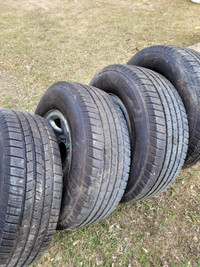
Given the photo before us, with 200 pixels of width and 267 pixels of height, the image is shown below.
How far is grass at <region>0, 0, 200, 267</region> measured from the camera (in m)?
2.44

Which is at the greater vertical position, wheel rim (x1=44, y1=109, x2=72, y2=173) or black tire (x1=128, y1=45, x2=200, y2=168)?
black tire (x1=128, y1=45, x2=200, y2=168)

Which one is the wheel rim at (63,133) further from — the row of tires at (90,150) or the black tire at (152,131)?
the black tire at (152,131)

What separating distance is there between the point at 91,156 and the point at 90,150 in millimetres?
47

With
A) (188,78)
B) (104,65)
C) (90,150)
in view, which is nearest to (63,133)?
(90,150)

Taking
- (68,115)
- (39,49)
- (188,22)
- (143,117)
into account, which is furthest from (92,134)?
(188,22)

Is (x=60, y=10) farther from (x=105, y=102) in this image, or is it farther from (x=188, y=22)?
(x=105, y=102)

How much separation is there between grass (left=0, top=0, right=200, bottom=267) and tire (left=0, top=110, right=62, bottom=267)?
53 cm

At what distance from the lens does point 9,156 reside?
1846 millimetres

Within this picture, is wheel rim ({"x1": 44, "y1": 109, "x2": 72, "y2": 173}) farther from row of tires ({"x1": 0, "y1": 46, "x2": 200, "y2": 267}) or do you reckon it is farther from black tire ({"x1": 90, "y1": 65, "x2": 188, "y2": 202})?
black tire ({"x1": 90, "y1": 65, "x2": 188, "y2": 202})

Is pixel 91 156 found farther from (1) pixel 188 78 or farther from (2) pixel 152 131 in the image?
(1) pixel 188 78

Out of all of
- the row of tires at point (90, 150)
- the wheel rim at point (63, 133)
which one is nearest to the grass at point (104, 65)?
the row of tires at point (90, 150)

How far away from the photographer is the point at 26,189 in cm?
183

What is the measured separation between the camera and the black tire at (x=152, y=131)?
2.23 meters

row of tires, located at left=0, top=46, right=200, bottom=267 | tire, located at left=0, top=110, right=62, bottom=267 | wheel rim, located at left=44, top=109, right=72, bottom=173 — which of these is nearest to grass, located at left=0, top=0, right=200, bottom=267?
row of tires, located at left=0, top=46, right=200, bottom=267
